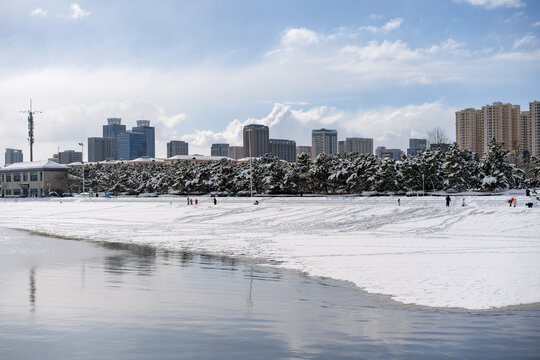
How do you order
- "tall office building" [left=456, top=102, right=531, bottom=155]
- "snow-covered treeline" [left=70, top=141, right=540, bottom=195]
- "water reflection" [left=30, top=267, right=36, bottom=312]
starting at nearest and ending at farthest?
"water reflection" [left=30, top=267, right=36, bottom=312]
"snow-covered treeline" [left=70, top=141, right=540, bottom=195]
"tall office building" [left=456, top=102, right=531, bottom=155]

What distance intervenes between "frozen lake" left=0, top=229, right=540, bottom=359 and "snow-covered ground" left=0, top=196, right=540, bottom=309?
1.76 m

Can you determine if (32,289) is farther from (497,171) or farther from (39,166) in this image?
(39,166)

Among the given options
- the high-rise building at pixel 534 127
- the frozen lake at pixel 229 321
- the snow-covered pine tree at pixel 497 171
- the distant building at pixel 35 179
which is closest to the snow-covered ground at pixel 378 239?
the frozen lake at pixel 229 321

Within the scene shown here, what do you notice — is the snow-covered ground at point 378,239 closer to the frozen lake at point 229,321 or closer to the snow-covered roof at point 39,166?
the frozen lake at point 229,321

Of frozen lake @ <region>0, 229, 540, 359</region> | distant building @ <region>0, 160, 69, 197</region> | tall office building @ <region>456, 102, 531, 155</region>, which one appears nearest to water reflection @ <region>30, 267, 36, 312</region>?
frozen lake @ <region>0, 229, 540, 359</region>

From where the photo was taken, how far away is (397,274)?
18.5 metres

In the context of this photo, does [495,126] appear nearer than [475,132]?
Yes

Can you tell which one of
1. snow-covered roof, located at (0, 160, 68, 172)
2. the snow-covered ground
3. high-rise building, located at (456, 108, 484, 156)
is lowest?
the snow-covered ground

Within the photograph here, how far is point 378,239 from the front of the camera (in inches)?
1175

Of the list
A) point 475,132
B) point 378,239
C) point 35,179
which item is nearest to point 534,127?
A: point 475,132

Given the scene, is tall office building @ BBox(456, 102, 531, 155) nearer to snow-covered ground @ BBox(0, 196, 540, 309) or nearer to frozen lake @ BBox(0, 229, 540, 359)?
snow-covered ground @ BBox(0, 196, 540, 309)

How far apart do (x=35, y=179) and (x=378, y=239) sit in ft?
385

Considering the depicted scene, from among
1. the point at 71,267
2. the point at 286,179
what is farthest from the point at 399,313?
the point at 286,179

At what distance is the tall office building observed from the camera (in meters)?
189
